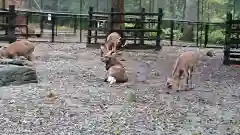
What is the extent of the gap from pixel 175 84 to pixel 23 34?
398 inches

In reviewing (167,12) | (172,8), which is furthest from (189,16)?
(167,12)

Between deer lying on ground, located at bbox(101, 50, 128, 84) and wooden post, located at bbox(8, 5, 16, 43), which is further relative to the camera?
wooden post, located at bbox(8, 5, 16, 43)

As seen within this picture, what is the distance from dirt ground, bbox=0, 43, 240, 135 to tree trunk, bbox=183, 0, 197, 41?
9.96 meters

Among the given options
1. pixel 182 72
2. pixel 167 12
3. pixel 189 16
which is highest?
pixel 167 12

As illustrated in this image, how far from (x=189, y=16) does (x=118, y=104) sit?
1559cm

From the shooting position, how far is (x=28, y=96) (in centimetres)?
703

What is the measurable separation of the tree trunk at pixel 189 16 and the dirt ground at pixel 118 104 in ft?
32.7

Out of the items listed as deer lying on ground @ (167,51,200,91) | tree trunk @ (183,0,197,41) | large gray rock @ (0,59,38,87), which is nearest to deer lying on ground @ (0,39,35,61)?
large gray rock @ (0,59,38,87)

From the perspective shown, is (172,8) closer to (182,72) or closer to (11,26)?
(11,26)

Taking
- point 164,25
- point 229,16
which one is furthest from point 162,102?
point 164,25

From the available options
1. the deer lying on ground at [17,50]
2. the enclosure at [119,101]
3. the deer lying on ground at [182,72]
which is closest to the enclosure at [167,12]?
the enclosure at [119,101]

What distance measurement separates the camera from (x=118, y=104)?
6688 millimetres

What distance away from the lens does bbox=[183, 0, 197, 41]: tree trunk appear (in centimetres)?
2097

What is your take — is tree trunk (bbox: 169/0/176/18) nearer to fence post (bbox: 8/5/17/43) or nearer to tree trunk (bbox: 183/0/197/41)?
tree trunk (bbox: 183/0/197/41)
